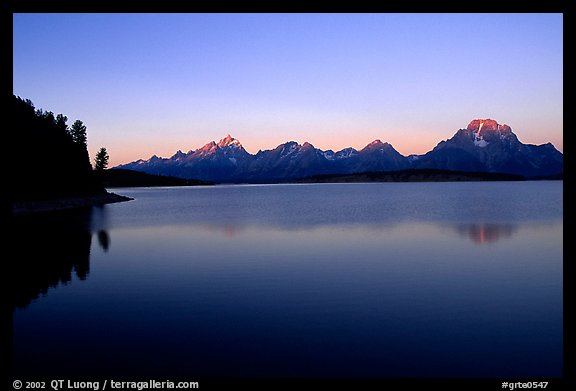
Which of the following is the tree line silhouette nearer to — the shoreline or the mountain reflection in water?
the shoreline

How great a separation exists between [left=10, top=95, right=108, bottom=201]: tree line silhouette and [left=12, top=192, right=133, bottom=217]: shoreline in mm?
1261

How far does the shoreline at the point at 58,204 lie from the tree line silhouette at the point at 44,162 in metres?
1.26

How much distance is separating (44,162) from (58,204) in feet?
36.2

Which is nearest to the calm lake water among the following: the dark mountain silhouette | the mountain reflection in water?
the mountain reflection in water

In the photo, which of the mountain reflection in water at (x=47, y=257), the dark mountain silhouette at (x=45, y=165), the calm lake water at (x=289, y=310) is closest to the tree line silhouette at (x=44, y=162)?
the dark mountain silhouette at (x=45, y=165)

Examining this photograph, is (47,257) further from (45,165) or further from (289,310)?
(45,165)

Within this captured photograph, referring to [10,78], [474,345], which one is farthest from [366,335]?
[10,78]

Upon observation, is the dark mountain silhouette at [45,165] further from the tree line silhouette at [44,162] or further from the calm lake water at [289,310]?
the calm lake water at [289,310]

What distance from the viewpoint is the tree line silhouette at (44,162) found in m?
95.6

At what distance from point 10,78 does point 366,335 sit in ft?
49.5

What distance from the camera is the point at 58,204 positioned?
360ft

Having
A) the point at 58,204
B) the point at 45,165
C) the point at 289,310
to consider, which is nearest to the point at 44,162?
the point at 45,165
